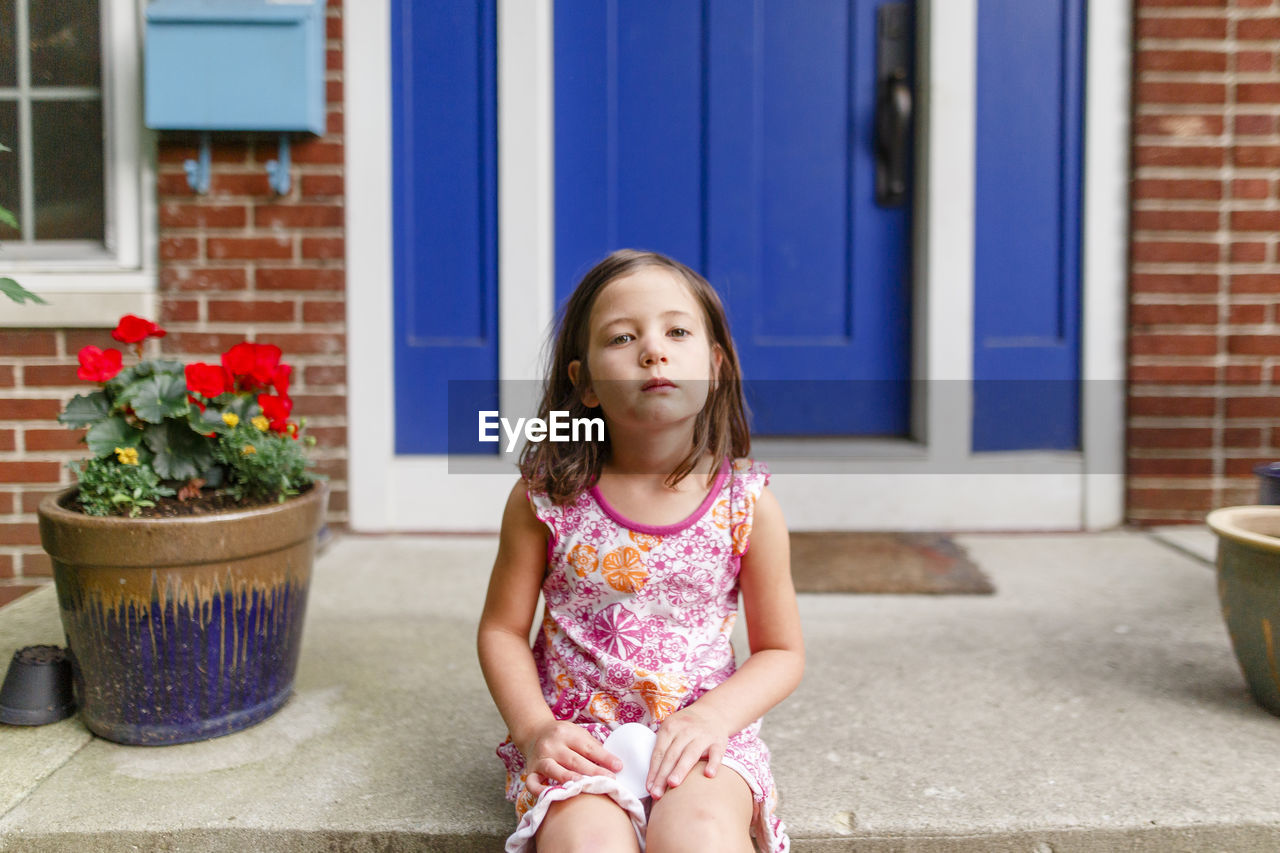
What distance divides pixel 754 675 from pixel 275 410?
97cm

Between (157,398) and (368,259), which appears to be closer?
(157,398)

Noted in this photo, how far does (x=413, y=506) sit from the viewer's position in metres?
3.11

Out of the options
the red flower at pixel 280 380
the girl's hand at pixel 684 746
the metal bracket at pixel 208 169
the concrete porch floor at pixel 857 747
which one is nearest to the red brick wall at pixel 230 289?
the metal bracket at pixel 208 169

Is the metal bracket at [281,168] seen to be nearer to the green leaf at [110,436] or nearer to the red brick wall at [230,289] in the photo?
the red brick wall at [230,289]

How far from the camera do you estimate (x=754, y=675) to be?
1374 millimetres

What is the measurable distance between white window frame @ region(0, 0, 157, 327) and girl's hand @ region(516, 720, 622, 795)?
7.15ft

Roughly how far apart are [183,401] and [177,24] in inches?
61.1

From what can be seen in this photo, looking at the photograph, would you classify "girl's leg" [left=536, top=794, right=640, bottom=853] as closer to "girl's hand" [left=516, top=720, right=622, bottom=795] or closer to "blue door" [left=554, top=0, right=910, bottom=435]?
"girl's hand" [left=516, top=720, right=622, bottom=795]


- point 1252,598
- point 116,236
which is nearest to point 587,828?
point 1252,598

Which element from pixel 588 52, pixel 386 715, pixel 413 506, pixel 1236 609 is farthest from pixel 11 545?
pixel 1236 609

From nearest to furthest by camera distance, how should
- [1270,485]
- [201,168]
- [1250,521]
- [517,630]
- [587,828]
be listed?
1. [587,828]
2. [517,630]
3. [1250,521]
4. [1270,485]
5. [201,168]

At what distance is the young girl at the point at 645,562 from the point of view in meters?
1.33

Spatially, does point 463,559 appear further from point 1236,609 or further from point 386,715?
point 1236,609

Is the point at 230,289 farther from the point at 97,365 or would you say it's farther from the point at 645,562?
the point at 645,562
